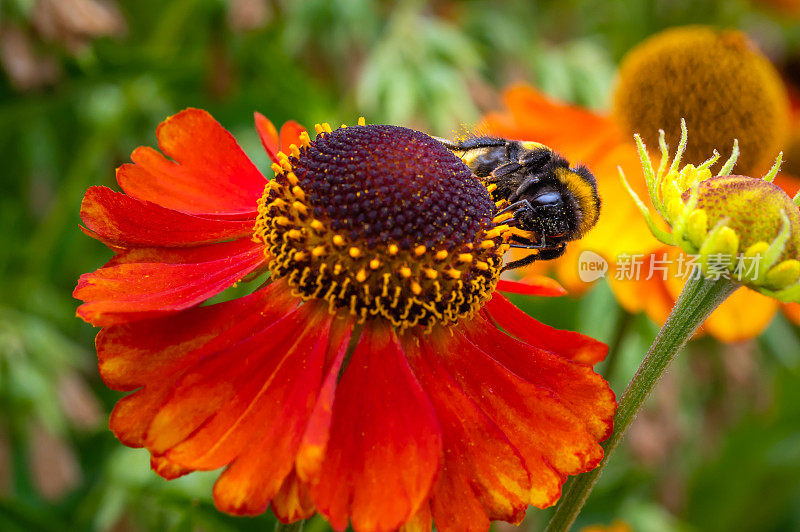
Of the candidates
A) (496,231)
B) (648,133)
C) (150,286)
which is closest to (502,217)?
(496,231)

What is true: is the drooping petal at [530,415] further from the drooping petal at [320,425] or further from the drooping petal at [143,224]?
the drooping petal at [143,224]

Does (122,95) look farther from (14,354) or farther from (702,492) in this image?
(702,492)

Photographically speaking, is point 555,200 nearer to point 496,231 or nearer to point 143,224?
point 496,231

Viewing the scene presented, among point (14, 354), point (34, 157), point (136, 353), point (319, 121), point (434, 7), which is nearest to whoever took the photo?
point (136, 353)

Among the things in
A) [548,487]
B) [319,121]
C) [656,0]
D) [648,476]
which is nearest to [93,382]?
[319,121]

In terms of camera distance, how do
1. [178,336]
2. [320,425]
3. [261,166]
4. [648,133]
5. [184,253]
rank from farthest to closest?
[261,166]
[648,133]
[184,253]
[178,336]
[320,425]

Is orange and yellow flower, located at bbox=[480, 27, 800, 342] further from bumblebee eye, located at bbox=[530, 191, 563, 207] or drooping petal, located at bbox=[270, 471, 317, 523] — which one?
drooping petal, located at bbox=[270, 471, 317, 523]

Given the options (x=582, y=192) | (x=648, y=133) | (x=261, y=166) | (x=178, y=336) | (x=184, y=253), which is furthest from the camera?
(x=261, y=166)
